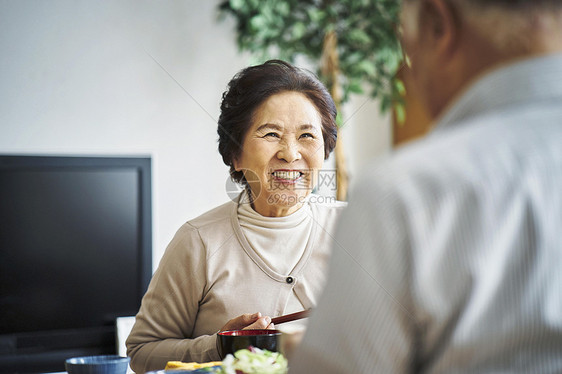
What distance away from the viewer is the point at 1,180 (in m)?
2.30

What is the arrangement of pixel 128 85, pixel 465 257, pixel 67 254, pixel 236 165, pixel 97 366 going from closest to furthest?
pixel 465 257 → pixel 97 366 → pixel 236 165 → pixel 67 254 → pixel 128 85

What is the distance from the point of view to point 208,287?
49.1 inches

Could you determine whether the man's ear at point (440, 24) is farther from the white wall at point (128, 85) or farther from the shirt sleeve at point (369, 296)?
the white wall at point (128, 85)

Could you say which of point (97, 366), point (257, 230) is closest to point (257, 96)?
point (257, 230)

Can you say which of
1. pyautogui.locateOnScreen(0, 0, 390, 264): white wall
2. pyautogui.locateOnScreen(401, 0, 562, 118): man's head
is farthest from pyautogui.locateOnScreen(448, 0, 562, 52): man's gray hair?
pyautogui.locateOnScreen(0, 0, 390, 264): white wall

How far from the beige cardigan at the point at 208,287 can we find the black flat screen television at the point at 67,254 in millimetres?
1212

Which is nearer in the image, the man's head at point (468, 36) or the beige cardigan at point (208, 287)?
the man's head at point (468, 36)

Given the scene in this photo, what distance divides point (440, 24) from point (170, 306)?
91 centimetres

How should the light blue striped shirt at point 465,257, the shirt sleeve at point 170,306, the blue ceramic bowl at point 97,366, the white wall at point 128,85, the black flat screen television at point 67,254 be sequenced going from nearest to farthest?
the light blue striped shirt at point 465,257
the blue ceramic bowl at point 97,366
the shirt sleeve at point 170,306
the black flat screen television at point 67,254
the white wall at point 128,85

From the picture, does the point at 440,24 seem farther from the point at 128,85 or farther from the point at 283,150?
the point at 128,85

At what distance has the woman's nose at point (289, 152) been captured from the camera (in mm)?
1332

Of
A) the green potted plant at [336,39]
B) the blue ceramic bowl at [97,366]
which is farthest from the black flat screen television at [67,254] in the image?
the blue ceramic bowl at [97,366]

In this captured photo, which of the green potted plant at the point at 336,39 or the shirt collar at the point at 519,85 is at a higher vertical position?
the green potted plant at the point at 336,39

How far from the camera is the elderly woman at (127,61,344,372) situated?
4.04 ft
